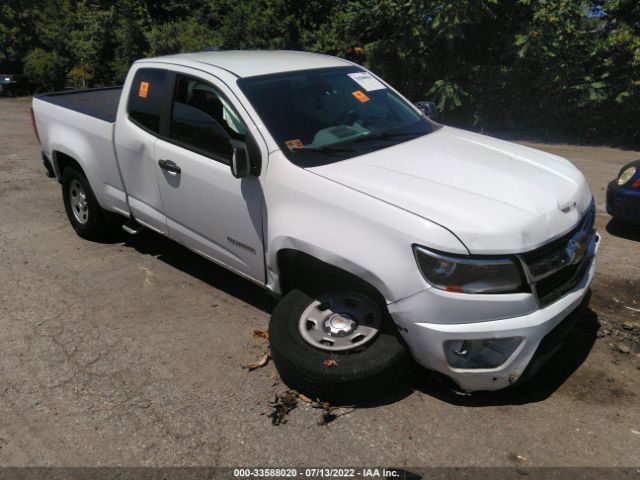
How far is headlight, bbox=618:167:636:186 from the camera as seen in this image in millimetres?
5414

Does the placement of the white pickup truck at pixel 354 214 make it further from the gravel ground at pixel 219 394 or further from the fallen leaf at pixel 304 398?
the gravel ground at pixel 219 394

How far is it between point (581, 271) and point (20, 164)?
333 inches

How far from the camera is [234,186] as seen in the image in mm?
3629

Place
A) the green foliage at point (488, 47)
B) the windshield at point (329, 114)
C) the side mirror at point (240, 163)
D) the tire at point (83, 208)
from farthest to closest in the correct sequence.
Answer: the green foliage at point (488, 47)
the tire at point (83, 208)
the windshield at point (329, 114)
the side mirror at point (240, 163)

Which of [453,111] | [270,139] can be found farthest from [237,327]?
[453,111]

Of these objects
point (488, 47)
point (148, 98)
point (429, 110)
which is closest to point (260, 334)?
point (148, 98)

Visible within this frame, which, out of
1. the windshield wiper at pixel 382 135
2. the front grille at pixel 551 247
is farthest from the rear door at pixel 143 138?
the front grille at pixel 551 247

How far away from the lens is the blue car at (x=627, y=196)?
5.29 m

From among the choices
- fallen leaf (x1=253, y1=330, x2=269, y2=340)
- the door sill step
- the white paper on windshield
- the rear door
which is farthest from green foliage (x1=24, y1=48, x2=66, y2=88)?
fallen leaf (x1=253, y1=330, x2=269, y2=340)

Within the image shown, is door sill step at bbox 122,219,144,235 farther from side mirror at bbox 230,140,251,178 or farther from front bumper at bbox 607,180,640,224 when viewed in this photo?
front bumper at bbox 607,180,640,224

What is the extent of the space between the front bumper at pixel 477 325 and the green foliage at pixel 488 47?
26.7 ft

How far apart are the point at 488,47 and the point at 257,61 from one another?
27.5 ft

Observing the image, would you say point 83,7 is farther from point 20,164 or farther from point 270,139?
point 270,139

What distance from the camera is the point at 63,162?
5.62 meters
